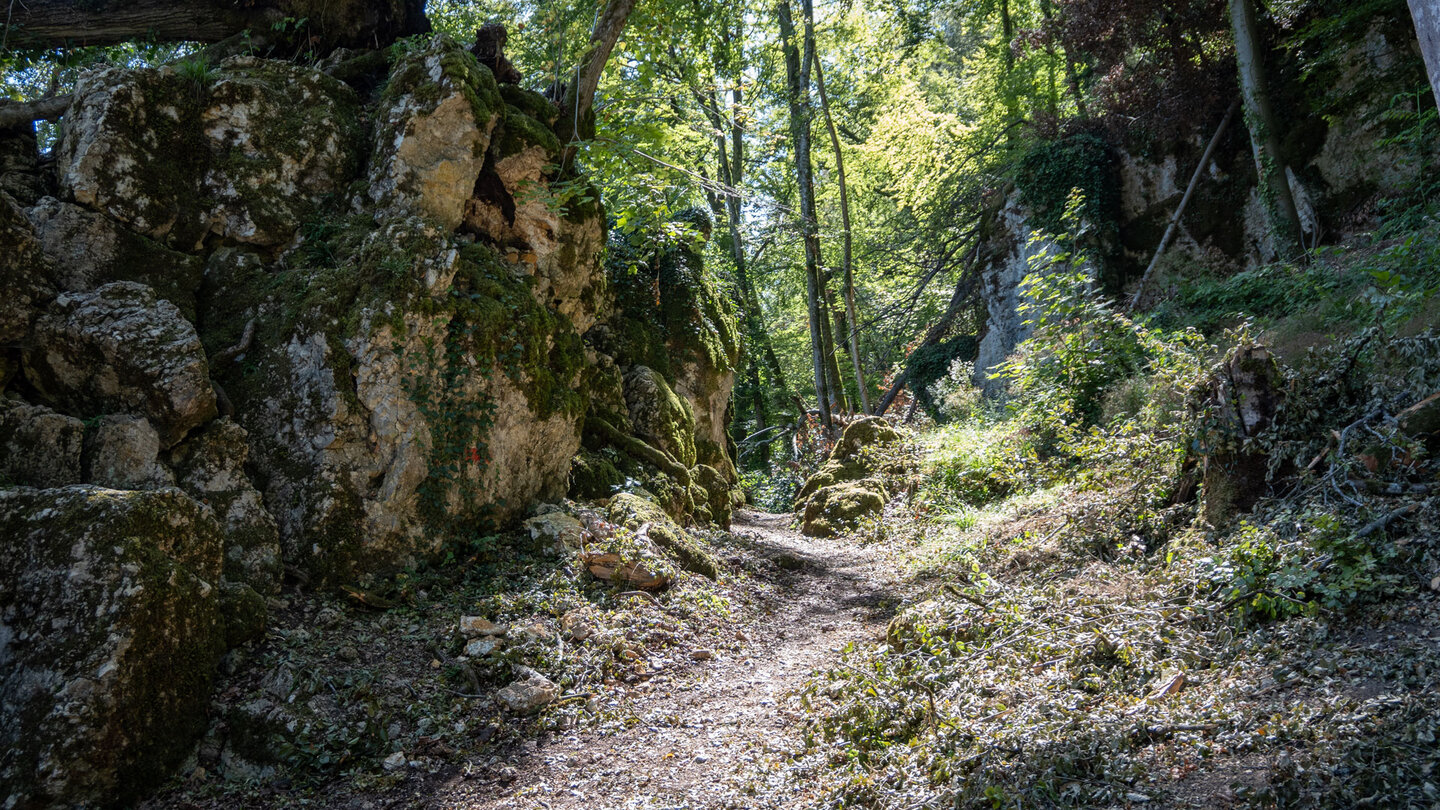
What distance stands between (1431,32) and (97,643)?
24.0 feet

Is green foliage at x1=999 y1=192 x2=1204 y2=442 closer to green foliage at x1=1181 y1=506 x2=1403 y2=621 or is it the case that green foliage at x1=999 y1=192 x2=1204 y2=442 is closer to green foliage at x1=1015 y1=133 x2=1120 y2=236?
green foliage at x1=1181 y1=506 x2=1403 y2=621

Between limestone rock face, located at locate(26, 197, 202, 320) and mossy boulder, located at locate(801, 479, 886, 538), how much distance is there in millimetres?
8348

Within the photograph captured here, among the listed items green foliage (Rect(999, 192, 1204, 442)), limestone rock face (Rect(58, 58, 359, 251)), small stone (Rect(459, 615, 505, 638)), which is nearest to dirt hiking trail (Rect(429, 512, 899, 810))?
small stone (Rect(459, 615, 505, 638))

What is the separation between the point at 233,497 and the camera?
5176mm

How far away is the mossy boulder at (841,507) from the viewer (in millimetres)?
11070

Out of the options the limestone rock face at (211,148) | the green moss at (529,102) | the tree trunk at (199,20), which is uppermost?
the tree trunk at (199,20)

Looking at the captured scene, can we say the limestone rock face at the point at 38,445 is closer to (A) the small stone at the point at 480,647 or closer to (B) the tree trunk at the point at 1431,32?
(A) the small stone at the point at 480,647

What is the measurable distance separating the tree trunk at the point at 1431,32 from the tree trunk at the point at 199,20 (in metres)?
9.33

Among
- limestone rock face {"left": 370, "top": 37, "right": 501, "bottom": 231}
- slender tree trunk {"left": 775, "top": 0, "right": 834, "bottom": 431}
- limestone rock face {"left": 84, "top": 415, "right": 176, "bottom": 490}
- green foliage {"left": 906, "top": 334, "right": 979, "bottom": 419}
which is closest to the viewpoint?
limestone rock face {"left": 84, "top": 415, "right": 176, "bottom": 490}

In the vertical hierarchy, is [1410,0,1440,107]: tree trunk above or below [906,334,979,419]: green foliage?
above

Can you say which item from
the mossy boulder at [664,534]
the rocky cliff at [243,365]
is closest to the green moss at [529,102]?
the rocky cliff at [243,365]

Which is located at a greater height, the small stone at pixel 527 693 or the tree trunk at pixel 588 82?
the tree trunk at pixel 588 82

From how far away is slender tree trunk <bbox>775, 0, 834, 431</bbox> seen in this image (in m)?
14.3

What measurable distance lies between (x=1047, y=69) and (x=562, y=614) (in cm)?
1734
